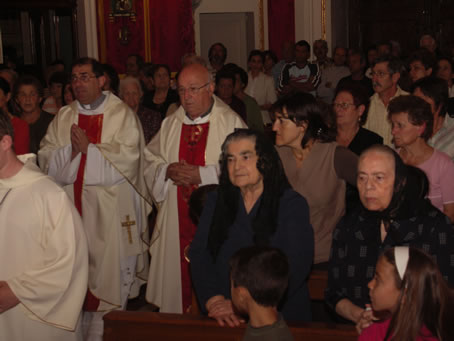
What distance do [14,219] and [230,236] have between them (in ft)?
3.37

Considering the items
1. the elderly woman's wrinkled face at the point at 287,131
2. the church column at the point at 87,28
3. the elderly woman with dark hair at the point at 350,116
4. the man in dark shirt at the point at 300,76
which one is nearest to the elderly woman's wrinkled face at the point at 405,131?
the elderly woman's wrinkled face at the point at 287,131

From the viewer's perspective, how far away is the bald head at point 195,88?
17.0 ft

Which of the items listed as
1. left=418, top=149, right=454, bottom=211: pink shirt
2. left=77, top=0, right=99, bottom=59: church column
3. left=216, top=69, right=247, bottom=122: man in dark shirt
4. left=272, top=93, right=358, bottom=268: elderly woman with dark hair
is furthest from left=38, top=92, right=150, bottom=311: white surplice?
left=77, top=0, right=99, bottom=59: church column

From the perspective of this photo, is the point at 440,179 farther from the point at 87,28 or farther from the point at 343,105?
the point at 87,28

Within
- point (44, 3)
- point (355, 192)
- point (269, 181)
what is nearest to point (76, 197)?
point (355, 192)

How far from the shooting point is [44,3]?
13672 millimetres

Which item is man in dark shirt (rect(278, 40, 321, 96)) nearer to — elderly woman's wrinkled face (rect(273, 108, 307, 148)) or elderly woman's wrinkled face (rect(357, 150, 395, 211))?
elderly woman's wrinkled face (rect(273, 108, 307, 148))

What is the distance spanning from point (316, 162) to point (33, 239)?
5.80 ft

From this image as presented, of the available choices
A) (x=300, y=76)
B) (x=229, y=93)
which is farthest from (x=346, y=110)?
(x=300, y=76)

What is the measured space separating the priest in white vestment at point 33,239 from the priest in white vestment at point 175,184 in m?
1.98

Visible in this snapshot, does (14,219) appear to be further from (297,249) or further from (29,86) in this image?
(29,86)

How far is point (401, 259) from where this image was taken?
270 cm

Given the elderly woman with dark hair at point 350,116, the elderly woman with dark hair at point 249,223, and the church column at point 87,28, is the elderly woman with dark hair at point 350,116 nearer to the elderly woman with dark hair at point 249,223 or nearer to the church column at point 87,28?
the elderly woman with dark hair at point 249,223

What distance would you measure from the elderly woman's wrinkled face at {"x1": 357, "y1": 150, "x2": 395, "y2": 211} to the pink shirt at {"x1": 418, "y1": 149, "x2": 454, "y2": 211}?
1066mm
